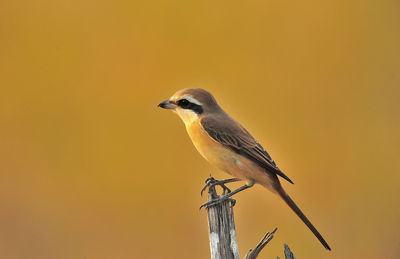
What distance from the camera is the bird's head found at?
4125 millimetres

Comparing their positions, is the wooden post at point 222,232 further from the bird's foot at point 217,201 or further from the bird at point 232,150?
the bird at point 232,150

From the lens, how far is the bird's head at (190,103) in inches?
162

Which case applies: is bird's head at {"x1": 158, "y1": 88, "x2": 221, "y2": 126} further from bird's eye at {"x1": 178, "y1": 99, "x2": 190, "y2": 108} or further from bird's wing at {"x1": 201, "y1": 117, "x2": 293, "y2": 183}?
bird's wing at {"x1": 201, "y1": 117, "x2": 293, "y2": 183}

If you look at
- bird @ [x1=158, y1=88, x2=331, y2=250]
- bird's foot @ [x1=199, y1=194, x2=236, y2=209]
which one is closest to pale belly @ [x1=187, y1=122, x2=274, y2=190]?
bird @ [x1=158, y1=88, x2=331, y2=250]

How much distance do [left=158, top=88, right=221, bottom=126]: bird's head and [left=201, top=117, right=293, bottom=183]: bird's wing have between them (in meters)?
0.11

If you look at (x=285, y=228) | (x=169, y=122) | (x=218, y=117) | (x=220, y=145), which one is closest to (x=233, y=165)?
(x=220, y=145)

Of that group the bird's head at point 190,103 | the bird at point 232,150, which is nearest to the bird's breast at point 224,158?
the bird at point 232,150

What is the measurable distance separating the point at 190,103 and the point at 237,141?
46 centimetres

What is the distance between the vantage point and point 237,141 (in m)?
3.99

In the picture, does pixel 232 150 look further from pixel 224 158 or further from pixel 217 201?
pixel 217 201

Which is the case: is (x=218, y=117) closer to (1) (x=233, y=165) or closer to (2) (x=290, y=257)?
(1) (x=233, y=165)

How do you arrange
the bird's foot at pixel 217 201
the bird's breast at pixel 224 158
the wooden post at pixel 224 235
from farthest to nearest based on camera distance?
the bird's breast at pixel 224 158 < the bird's foot at pixel 217 201 < the wooden post at pixel 224 235

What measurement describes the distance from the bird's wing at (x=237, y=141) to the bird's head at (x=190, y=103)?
11cm

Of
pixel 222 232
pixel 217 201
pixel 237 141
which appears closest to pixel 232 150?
pixel 237 141
